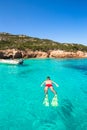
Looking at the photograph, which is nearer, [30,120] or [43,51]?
[30,120]

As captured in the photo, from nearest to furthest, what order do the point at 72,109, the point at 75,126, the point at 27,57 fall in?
1. the point at 75,126
2. the point at 72,109
3. the point at 27,57

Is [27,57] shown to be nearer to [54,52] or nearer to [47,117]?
[54,52]

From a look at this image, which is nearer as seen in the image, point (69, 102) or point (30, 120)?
point (30, 120)

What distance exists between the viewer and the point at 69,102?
17703mm

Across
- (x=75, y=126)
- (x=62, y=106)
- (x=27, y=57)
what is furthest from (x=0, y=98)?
(x=27, y=57)

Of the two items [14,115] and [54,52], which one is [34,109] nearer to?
[14,115]

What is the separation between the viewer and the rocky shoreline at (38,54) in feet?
276

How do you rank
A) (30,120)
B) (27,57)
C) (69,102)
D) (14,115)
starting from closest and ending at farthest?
(30,120) < (14,115) < (69,102) < (27,57)

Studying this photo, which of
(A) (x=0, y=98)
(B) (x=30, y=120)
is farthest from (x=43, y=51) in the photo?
(B) (x=30, y=120)

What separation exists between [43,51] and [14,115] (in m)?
85.5

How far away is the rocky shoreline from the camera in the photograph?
84000 mm

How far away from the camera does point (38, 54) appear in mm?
97000

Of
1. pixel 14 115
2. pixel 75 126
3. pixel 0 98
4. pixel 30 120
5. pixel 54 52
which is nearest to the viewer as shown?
pixel 75 126

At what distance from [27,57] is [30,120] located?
8180cm
